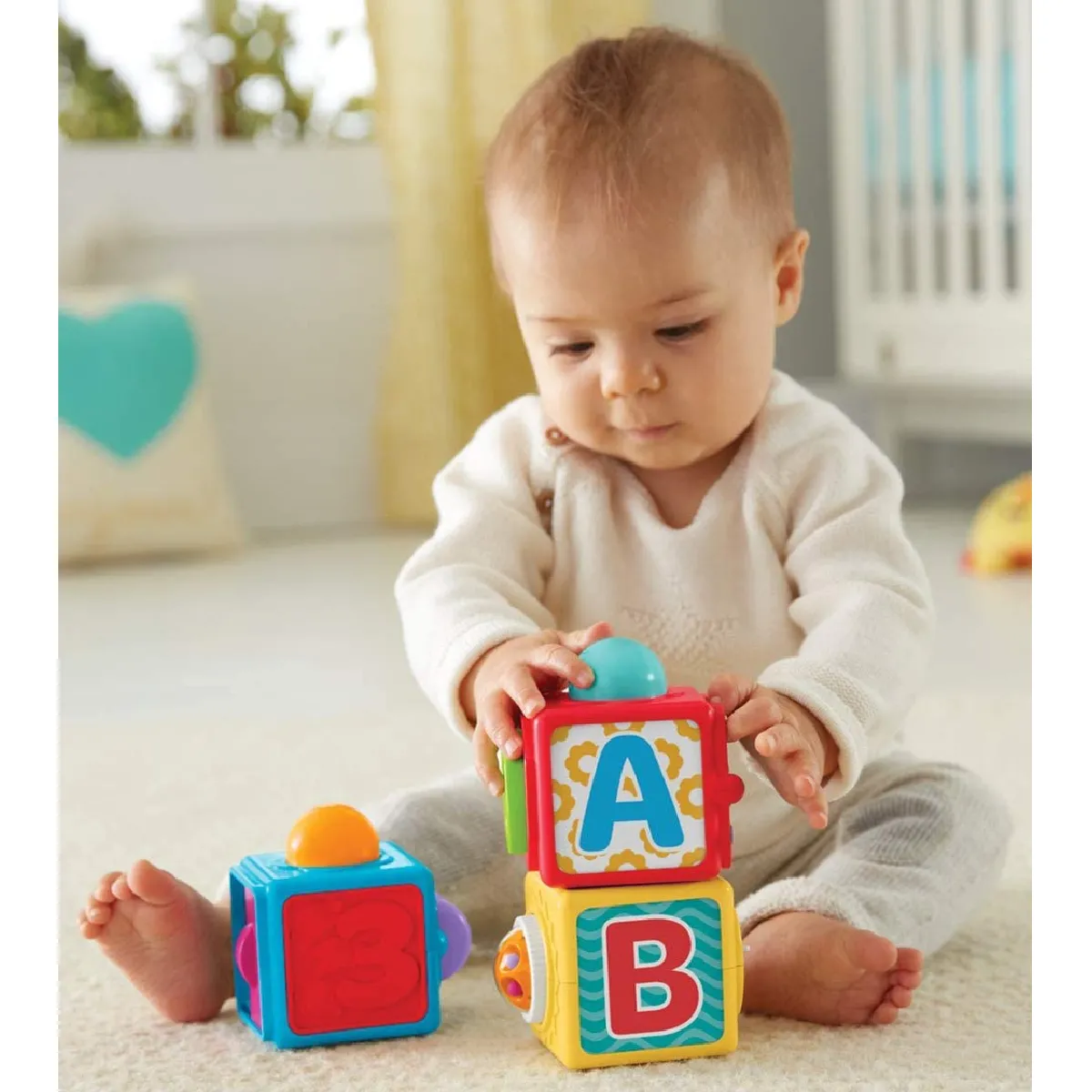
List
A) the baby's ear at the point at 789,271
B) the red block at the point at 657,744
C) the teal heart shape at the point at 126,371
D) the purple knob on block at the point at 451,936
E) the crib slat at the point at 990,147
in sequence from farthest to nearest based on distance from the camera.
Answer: the crib slat at the point at 990,147 → the teal heart shape at the point at 126,371 → the baby's ear at the point at 789,271 → the purple knob on block at the point at 451,936 → the red block at the point at 657,744

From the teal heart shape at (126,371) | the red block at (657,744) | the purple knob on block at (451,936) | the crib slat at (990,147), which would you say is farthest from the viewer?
the crib slat at (990,147)

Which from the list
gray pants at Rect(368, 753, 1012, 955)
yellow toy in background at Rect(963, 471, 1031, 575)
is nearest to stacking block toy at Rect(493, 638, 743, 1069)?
gray pants at Rect(368, 753, 1012, 955)

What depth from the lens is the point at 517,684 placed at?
29.9 inches

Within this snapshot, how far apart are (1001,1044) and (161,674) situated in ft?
4.28

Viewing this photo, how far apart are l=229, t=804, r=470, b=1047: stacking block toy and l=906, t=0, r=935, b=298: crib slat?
7.55 ft

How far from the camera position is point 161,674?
1.93m

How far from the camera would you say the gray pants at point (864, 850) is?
88 cm

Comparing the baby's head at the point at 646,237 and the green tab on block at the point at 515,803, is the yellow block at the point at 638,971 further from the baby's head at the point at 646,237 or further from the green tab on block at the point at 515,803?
the baby's head at the point at 646,237

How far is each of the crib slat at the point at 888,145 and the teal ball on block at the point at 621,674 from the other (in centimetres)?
235

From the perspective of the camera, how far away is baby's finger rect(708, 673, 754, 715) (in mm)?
763

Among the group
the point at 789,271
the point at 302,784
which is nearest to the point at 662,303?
the point at 789,271

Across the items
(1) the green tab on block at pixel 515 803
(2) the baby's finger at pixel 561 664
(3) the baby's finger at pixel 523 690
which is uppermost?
(2) the baby's finger at pixel 561 664

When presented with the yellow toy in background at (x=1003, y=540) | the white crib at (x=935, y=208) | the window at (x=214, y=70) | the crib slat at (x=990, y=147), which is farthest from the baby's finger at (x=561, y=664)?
the window at (x=214, y=70)
